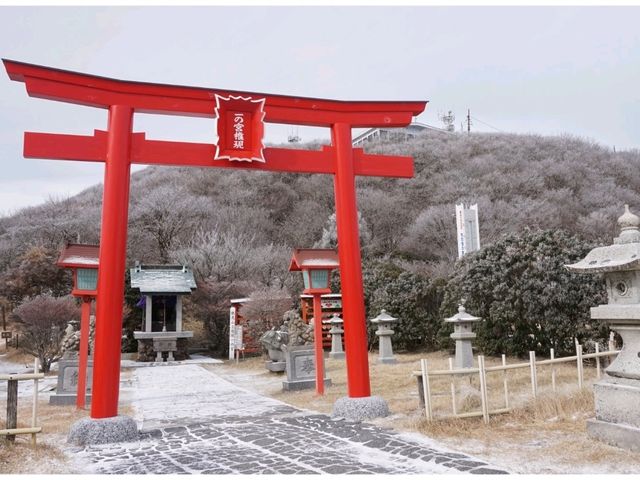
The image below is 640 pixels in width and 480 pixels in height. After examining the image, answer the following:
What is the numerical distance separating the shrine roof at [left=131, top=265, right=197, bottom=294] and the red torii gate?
15.0 meters

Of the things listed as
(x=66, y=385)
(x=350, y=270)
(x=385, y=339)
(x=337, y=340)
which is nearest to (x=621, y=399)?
(x=350, y=270)

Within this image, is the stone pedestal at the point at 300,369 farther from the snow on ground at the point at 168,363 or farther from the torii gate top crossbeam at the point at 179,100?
the snow on ground at the point at 168,363

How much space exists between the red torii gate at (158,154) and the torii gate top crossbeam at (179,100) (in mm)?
14

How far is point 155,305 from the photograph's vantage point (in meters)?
22.1

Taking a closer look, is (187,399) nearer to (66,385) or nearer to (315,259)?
(66,385)

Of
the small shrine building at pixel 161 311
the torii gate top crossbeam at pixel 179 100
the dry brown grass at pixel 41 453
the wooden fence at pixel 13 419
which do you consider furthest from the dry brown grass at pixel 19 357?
the torii gate top crossbeam at pixel 179 100

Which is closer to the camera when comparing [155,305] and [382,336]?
[382,336]

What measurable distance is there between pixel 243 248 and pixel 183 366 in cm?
1019

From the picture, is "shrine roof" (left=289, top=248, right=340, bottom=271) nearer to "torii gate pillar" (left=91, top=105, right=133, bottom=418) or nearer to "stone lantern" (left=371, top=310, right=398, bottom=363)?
"torii gate pillar" (left=91, top=105, right=133, bottom=418)

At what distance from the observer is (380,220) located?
36.8 m

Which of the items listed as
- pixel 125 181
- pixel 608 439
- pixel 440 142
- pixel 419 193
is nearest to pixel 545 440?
pixel 608 439

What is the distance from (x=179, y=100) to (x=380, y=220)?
29.7 m

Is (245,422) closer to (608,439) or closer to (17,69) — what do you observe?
(608,439)

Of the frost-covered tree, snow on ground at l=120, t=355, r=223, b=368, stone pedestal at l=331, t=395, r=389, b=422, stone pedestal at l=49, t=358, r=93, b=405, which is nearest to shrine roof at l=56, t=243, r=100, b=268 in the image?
stone pedestal at l=49, t=358, r=93, b=405
